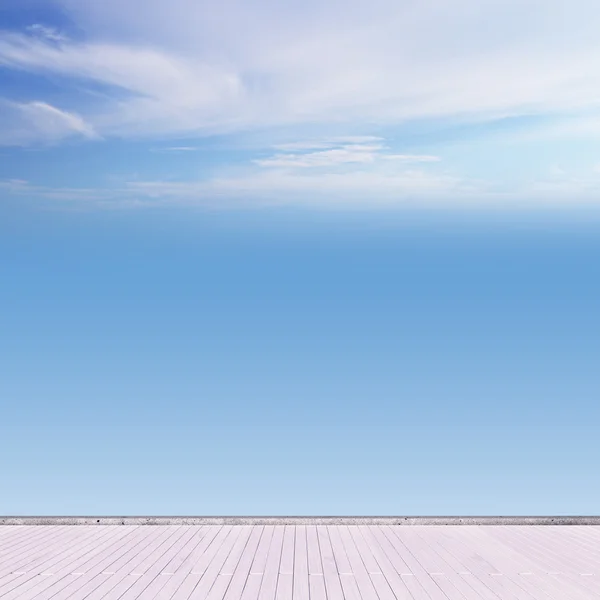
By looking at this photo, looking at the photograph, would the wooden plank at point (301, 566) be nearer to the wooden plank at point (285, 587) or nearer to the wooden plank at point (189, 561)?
the wooden plank at point (285, 587)

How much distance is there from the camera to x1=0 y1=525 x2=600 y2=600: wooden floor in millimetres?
5227

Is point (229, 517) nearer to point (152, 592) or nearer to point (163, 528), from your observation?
point (163, 528)

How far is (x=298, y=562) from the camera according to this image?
5.83m

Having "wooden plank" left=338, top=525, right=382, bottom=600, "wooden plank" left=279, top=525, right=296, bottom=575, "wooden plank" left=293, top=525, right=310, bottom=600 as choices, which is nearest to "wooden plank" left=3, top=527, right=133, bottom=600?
"wooden plank" left=279, top=525, right=296, bottom=575

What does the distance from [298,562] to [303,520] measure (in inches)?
45.0

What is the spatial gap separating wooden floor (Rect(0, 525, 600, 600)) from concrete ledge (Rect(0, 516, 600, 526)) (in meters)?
0.09

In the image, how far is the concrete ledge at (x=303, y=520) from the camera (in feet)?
22.9

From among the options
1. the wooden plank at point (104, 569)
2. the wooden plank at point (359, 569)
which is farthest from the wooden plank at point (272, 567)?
the wooden plank at point (104, 569)

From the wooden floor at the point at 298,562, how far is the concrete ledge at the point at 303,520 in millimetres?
87

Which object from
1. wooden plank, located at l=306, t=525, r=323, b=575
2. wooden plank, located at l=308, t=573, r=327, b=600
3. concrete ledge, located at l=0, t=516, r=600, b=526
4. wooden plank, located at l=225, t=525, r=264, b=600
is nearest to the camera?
wooden plank, located at l=308, t=573, r=327, b=600

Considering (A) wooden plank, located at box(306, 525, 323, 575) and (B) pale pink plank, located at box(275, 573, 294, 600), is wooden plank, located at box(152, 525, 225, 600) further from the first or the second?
(A) wooden plank, located at box(306, 525, 323, 575)

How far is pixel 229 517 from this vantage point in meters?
7.09

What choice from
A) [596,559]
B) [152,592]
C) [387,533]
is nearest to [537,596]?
[596,559]

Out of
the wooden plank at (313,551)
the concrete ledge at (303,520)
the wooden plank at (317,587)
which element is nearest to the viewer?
the wooden plank at (317,587)
